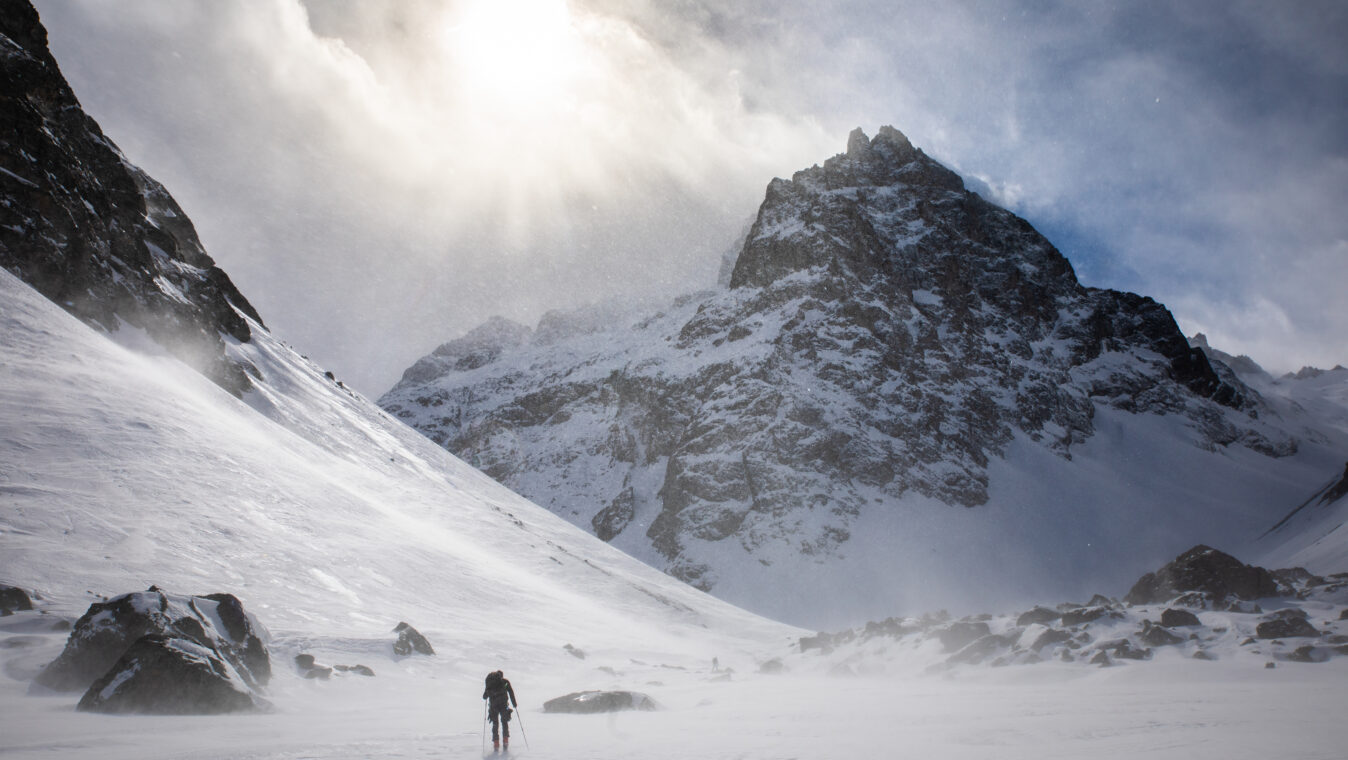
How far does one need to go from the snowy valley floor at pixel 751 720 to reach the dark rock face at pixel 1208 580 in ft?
39.5

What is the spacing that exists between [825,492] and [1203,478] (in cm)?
7749

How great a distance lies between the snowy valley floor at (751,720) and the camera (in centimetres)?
927

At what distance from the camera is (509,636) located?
89.7 ft

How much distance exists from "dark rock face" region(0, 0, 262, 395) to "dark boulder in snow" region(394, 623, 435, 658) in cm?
2976

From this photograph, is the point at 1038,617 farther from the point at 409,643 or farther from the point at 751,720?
the point at 409,643

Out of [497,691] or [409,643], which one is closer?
[497,691]

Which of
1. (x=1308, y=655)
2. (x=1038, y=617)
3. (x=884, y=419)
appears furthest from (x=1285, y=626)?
(x=884, y=419)

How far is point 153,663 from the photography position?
463 inches

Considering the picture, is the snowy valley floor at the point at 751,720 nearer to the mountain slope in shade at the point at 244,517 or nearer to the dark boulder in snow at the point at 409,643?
the dark boulder in snow at the point at 409,643

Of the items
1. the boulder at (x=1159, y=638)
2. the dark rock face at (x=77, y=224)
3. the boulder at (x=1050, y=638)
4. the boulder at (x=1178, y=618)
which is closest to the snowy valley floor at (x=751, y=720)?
the boulder at (x=1159, y=638)

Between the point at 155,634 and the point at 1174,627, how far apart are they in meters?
30.4

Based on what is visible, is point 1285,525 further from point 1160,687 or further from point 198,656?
point 198,656

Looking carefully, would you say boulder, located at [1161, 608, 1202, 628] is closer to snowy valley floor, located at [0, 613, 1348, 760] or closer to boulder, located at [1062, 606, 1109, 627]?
boulder, located at [1062, 606, 1109, 627]

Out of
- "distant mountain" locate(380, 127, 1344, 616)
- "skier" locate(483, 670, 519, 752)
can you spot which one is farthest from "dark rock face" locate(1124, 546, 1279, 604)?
"distant mountain" locate(380, 127, 1344, 616)
